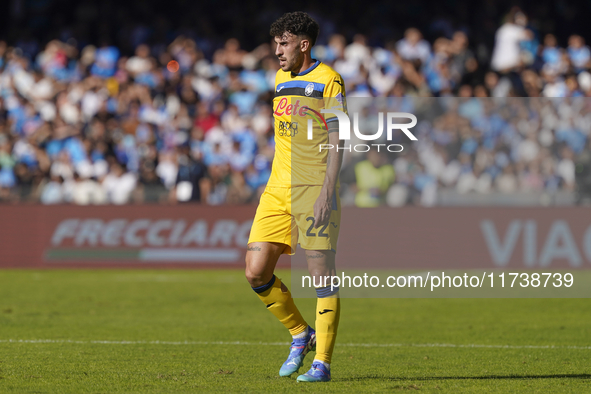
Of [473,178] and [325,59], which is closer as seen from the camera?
[473,178]

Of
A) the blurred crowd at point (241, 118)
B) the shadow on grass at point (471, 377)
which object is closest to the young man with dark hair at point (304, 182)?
the shadow on grass at point (471, 377)

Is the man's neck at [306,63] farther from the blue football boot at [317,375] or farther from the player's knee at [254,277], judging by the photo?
the blue football boot at [317,375]

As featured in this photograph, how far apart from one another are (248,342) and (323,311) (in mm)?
2227

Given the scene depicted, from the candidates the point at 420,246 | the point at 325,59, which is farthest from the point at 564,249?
the point at 325,59

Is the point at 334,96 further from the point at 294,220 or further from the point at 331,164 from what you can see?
the point at 294,220

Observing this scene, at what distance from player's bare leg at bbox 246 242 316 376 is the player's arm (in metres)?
0.44

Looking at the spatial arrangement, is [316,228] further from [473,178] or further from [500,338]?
[473,178]

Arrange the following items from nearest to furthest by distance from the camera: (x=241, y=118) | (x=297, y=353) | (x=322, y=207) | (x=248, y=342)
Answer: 1. (x=322, y=207)
2. (x=297, y=353)
3. (x=248, y=342)
4. (x=241, y=118)

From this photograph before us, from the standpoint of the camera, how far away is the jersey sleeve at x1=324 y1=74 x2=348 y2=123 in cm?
558

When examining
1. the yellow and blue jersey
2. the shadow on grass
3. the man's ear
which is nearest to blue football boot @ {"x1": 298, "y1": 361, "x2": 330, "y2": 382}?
the shadow on grass

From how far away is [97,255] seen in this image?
1523cm

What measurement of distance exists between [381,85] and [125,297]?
335 inches

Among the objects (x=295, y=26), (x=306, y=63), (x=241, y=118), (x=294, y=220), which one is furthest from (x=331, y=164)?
(x=241, y=118)

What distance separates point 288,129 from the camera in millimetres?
5820
